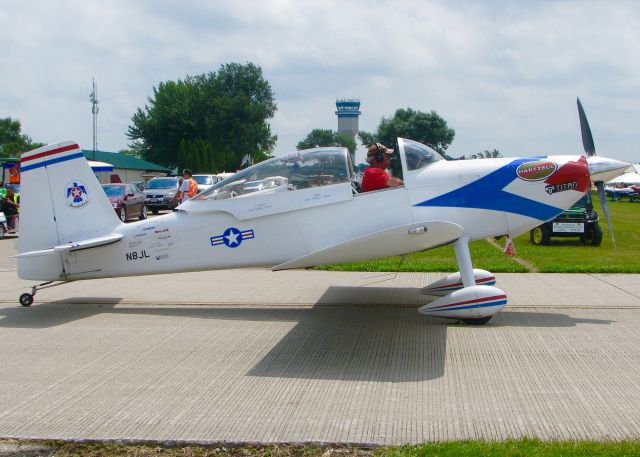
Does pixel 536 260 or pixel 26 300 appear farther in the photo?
pixel 536 260

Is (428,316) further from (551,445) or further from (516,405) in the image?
(551,445)

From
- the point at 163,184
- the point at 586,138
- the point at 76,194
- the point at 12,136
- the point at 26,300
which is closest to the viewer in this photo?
the point at 586,138

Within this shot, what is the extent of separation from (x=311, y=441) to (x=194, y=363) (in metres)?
2.12

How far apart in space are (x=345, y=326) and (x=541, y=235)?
10605 millimetres

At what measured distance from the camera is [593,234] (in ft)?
53.1

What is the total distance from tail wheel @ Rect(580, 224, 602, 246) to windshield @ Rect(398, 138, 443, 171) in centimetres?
1002

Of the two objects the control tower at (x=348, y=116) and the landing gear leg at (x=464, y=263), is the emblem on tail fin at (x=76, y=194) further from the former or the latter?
the control tower at (x=348, y=116)

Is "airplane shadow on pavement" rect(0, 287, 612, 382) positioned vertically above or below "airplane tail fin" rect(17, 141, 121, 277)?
below

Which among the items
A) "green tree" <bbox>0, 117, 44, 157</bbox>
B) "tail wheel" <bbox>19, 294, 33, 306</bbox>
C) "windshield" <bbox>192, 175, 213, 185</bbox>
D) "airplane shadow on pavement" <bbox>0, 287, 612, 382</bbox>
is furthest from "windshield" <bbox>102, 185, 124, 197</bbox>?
"green tree" <bbox>0, 117, 44, 157</bbox>

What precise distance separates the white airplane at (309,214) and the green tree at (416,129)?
157ft

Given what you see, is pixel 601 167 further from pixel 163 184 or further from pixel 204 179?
pixel 204 179

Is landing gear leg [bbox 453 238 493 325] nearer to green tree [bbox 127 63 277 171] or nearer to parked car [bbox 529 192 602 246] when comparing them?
parked car [bbox 529 192 602 246]

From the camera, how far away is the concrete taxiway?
4.38 meters

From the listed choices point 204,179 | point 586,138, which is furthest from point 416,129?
point 586,138
